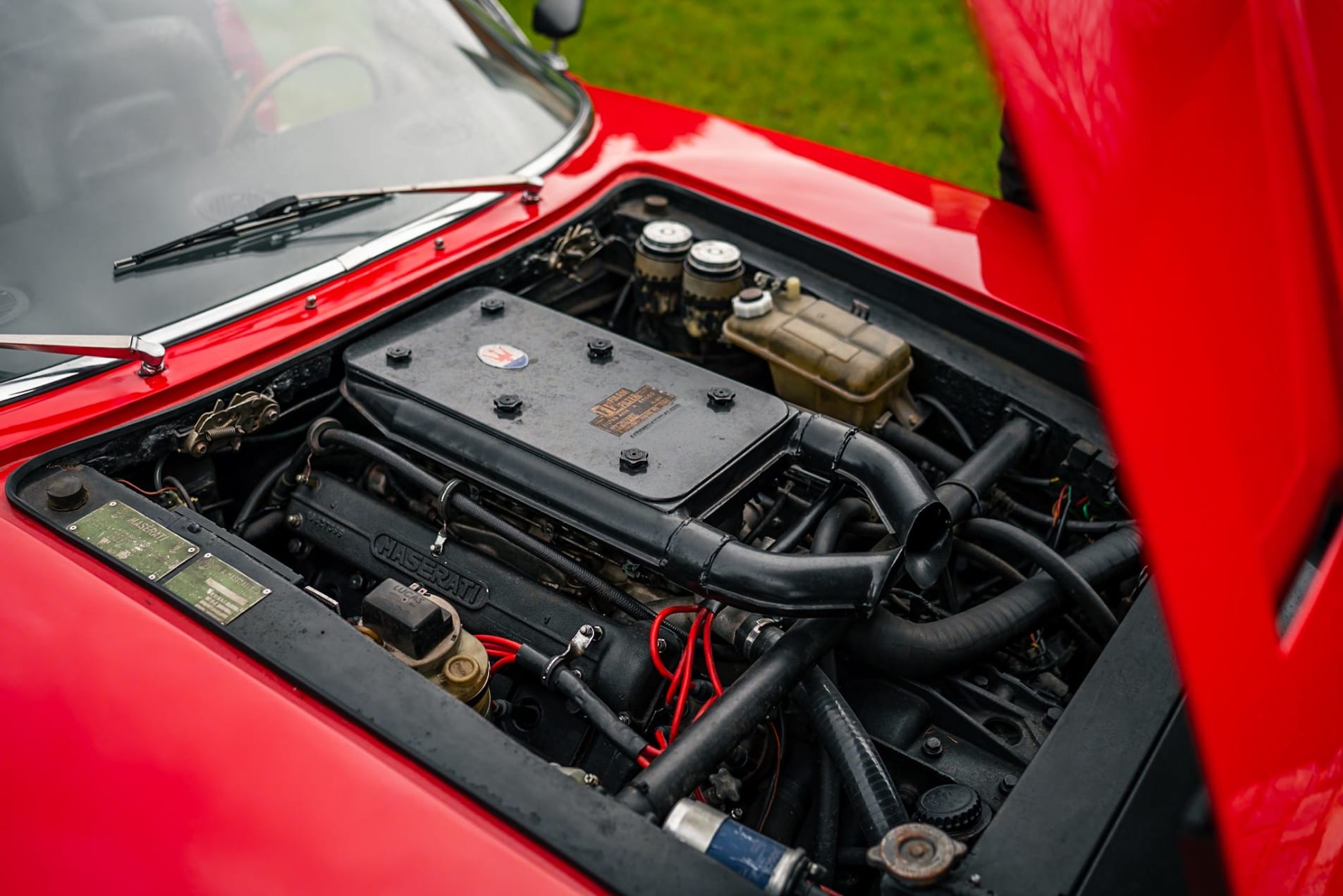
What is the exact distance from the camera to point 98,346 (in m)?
1.88

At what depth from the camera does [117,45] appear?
2268 mm

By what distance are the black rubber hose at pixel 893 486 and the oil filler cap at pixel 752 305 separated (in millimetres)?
386

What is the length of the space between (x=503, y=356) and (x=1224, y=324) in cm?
124

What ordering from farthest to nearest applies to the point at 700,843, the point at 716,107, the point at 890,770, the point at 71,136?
the point at 716,107 → the point at 71,136 → the point at 890,770 → the point at 700,843

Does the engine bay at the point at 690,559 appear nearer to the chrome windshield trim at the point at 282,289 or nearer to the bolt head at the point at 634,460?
the bolt head at the point at 634,460

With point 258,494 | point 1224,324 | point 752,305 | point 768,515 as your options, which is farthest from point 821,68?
point 1224,324

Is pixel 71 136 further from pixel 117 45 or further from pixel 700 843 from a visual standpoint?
pixel 700 843

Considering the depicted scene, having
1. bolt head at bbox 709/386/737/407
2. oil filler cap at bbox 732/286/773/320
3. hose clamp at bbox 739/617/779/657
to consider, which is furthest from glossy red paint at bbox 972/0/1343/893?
Answer: oil filler cap at bbox 732/286/773/320

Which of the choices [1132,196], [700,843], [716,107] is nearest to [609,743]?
[700,843]

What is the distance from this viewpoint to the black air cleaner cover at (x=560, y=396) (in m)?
1.85

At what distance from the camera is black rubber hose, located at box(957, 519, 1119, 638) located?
5.99 ft

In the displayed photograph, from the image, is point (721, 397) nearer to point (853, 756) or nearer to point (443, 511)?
point (443, 511)

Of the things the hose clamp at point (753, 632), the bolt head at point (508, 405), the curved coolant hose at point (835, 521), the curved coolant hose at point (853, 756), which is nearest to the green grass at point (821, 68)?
the curved coolant hose at point (835, 521)

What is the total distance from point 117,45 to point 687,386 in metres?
1.33
